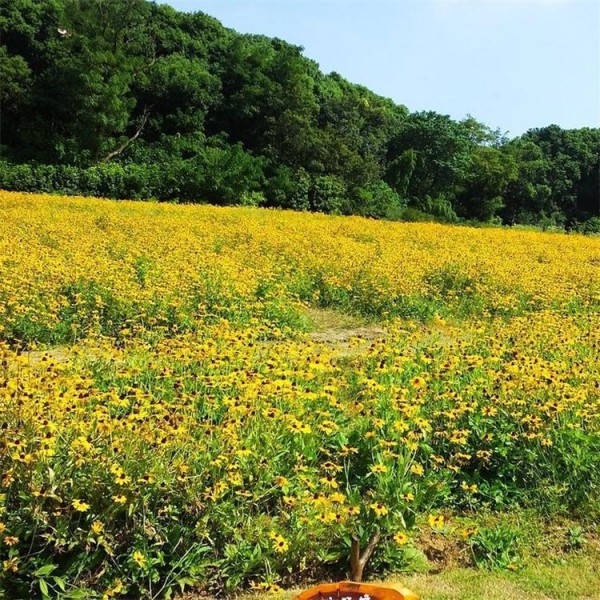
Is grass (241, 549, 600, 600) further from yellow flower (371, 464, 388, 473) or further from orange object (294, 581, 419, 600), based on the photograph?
orange object (294, 581, 419, 600)

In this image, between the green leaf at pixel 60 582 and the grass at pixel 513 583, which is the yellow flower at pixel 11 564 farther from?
the grass at pixel 513 583

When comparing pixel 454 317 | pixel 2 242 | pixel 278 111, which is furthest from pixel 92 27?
pixel 454 317

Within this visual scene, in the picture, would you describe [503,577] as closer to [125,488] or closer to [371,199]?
[125,488]

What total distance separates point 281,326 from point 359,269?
3.35 m

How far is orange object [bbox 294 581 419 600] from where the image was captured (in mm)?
2451

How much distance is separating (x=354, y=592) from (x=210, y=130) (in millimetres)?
42574

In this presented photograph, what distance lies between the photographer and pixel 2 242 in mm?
9461

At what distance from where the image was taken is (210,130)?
42781mm

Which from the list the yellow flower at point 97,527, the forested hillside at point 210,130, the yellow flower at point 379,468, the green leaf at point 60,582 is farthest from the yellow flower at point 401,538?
the forested hillside at point 210,130

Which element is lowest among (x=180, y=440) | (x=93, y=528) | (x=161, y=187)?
(x=93, y=528)

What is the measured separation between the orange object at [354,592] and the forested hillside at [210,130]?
25966mm

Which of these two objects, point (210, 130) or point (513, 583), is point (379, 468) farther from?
point (210, 130)

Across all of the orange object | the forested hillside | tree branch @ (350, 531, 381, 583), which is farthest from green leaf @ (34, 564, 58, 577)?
the forested hillside

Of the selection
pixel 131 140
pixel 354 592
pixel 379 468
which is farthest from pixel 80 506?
pixel 131 140
